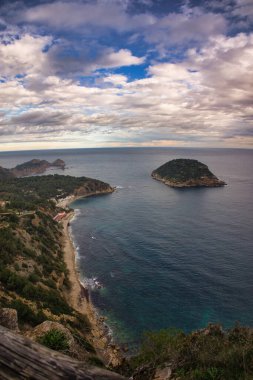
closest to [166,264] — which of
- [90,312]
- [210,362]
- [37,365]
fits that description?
[90,312]

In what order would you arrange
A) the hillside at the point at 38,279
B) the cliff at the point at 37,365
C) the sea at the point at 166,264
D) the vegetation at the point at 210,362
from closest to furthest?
the cliff at the point at 37,365 < the vegetation at the point at 210,362 < the hillside at the point at 38,279 < the sea at the point at 166,264

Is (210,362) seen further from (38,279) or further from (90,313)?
(38,279)

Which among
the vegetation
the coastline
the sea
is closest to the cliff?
the vegetation

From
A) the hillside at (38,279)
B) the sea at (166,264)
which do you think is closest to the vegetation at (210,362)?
the hillside at (38,279)

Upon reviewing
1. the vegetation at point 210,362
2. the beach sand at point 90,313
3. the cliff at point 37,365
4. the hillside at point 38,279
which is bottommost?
the beach sand at point 90,313

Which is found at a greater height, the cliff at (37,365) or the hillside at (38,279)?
the cliff at (37,365)

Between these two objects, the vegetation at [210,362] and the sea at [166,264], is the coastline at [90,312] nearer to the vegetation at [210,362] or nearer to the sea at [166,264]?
the sea at [166,264]

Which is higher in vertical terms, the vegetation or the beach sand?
the vegetation

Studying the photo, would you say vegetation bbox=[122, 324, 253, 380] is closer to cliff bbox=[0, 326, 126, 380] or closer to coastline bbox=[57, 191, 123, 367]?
cliff bbox=[0, 326, 126, 380]
